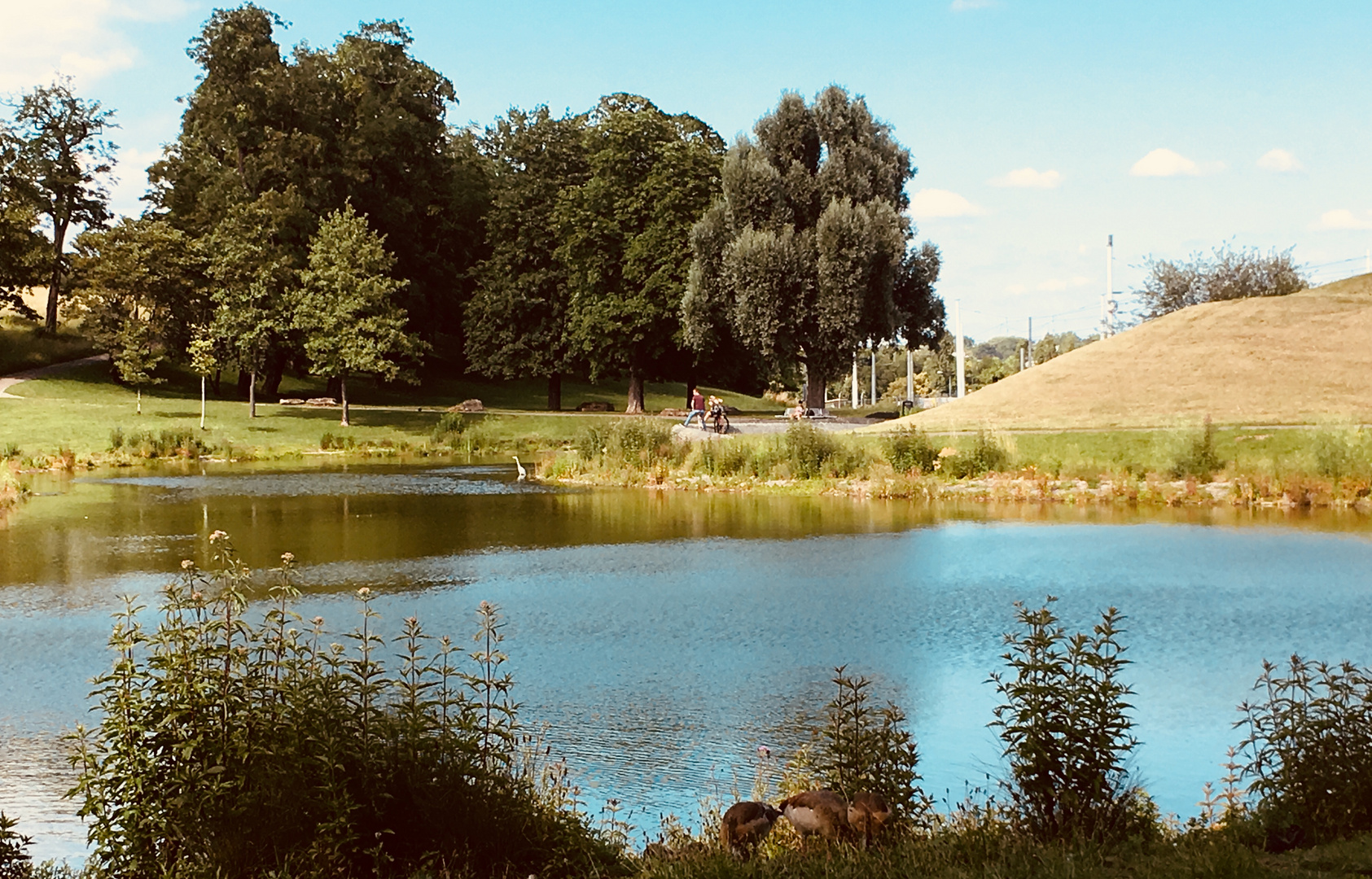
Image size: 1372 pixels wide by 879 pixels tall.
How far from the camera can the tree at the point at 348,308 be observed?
5503 cm

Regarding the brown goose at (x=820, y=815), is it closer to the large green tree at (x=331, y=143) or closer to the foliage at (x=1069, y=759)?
the foliage at (x=1069, y=759)

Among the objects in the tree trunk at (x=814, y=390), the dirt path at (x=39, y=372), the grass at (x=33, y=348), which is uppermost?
the grass at (x=33, y=348)

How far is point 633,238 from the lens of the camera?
60500mm

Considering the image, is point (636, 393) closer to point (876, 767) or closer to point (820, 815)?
point (876, 767)

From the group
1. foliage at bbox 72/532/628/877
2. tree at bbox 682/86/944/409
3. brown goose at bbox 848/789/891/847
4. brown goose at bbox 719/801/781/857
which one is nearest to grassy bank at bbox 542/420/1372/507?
tree at bbox 682/86/944/409

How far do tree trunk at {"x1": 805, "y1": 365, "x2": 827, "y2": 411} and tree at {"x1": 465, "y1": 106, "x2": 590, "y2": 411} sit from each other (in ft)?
47.3

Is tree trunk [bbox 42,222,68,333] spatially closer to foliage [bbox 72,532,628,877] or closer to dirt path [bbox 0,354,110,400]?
dirt path [bbox 0,354,110,400]

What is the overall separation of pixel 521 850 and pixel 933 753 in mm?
4161

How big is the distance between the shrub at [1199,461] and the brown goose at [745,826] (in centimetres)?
2601

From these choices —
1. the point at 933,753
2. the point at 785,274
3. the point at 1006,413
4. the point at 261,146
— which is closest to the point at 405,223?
the point at 261,146

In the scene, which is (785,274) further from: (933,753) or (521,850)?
(521,850)

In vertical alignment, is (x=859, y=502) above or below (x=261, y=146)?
below

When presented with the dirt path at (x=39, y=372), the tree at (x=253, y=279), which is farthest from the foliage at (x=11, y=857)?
the dirt path at (x=39, y=372)

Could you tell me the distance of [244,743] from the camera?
686cm
